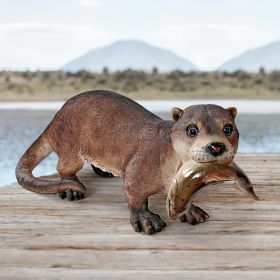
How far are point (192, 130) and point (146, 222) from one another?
0.35m

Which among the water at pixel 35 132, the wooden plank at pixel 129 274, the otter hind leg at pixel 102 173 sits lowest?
the water at pixel 35 132

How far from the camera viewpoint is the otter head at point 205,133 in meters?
1.75

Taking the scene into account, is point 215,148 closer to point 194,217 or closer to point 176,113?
point 176,113

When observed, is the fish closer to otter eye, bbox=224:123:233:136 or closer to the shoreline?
otter eye, bbox=224:123:233:136

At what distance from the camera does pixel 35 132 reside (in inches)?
325

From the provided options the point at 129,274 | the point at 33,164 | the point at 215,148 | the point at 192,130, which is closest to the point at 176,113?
the point at 192,130

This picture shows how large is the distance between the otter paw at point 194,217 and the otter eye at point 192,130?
1.12 feet

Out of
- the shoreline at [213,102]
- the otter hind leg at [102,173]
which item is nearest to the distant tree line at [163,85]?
the shoreline at [213,102]

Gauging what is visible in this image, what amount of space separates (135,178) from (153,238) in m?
0.24

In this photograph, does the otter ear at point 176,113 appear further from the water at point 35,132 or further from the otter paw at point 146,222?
the water at point 35,132

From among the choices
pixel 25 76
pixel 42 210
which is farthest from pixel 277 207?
pixel 25 76

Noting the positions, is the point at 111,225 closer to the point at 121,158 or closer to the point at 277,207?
the point at 121,158

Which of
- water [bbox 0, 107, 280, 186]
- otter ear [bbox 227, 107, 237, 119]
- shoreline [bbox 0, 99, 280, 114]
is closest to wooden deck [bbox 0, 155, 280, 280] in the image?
otter ear [bbox 227, 107, 237, 119]

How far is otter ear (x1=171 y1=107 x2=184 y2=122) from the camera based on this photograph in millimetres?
1921
